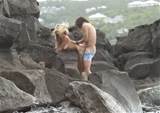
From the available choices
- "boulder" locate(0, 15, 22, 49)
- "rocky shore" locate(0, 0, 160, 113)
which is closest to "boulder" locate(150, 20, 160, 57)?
"rocky shore" locate(0, 0, 160, 113)

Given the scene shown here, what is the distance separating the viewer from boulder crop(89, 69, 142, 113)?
739 inches

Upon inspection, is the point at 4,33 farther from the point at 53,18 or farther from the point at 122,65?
the point at 53,18

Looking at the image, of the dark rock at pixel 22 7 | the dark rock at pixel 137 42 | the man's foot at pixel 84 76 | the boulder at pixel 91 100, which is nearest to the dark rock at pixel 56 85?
the boulder at pixel 91 100

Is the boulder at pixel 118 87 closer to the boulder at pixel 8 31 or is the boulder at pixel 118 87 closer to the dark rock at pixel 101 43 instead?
the boulder at pixel 8 31

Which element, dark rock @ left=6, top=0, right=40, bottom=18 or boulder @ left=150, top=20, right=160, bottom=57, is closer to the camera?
dark rock @ left=6, top=0, right=40, bottom=18

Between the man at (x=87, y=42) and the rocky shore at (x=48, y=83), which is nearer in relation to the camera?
the rocky shore at (x=48, y=83)

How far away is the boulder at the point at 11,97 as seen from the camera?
584 inches

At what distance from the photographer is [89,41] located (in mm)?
20469

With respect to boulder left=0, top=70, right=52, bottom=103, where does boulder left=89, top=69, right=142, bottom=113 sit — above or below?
below

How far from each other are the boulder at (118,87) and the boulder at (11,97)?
152 inches

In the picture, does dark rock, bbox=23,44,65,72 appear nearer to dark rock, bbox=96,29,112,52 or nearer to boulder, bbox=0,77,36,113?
boulder, bbox=0,77,36,113

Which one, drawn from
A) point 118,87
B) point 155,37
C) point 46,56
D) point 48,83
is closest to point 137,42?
point 155,37

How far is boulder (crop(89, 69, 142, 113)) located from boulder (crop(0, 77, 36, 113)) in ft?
12.7

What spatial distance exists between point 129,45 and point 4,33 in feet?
70.9
